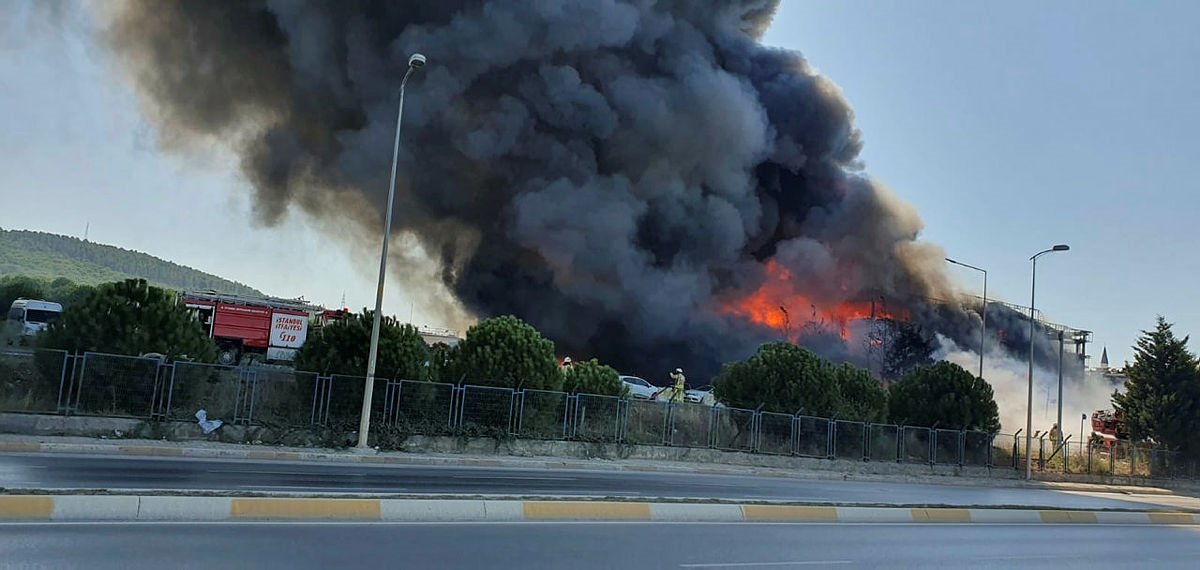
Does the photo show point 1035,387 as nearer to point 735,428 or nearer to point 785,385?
point 785,385

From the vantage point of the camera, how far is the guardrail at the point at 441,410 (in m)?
16.5

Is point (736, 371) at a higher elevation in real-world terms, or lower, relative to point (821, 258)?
lower

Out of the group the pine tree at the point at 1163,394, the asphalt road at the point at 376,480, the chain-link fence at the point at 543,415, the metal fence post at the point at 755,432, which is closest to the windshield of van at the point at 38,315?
the chain-link fence at the point at 543,415

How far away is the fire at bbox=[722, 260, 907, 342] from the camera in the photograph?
56.1m

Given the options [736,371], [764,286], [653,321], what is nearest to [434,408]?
[736,371]

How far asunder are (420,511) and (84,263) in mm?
90516

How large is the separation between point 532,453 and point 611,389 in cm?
345

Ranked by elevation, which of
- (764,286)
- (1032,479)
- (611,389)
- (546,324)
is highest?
(764,286)

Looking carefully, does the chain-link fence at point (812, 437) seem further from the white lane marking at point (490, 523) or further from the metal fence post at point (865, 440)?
the white lane marking at point (490, 523)

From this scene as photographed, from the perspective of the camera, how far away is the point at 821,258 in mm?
56531

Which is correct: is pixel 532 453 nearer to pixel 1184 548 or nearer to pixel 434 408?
pixel 434 408

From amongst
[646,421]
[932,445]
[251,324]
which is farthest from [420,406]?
[251,324]

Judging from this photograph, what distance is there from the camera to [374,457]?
17.0 m

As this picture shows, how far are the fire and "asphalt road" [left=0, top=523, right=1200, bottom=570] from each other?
45.4m
